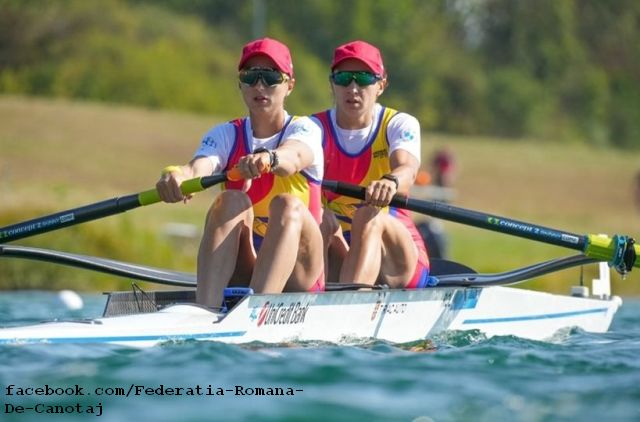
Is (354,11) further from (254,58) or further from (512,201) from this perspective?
(254,58)

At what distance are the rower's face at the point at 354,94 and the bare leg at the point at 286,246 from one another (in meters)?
1.13

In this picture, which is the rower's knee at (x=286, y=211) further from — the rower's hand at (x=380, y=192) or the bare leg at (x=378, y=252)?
the bare leg at (x=378, y=252)

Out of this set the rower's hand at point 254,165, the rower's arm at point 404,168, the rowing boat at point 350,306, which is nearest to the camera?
the rowing boat at point 350,306

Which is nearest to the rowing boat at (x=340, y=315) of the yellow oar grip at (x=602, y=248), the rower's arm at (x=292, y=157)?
the yellow oar grip at (x=602, y=248)

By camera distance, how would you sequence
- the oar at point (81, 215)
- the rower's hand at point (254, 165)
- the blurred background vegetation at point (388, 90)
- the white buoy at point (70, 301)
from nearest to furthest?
the rower's hand at point (254, 165) → the oar at point (81, 215) → the white buoy at point (70, 301) → the blurred background vegetation at point (388, 90)

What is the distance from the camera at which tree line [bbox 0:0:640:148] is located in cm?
4709

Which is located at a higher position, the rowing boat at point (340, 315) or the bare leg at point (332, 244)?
the bare leg at point (332, 244)

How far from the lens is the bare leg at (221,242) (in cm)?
849

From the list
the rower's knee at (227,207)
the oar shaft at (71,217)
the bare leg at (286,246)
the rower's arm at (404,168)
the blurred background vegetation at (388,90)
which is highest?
the blurred background vegetation at (388,90)

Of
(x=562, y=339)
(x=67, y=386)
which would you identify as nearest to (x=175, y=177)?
(x=67, y=386)

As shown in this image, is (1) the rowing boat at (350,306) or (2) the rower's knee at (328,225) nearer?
(1) the rowing boat at (350,306)

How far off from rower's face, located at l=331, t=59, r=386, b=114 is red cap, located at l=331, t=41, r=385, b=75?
3 cm

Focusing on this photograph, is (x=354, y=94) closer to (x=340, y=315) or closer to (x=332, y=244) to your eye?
(x=332, y=244)

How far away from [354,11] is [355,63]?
46.1 meters
